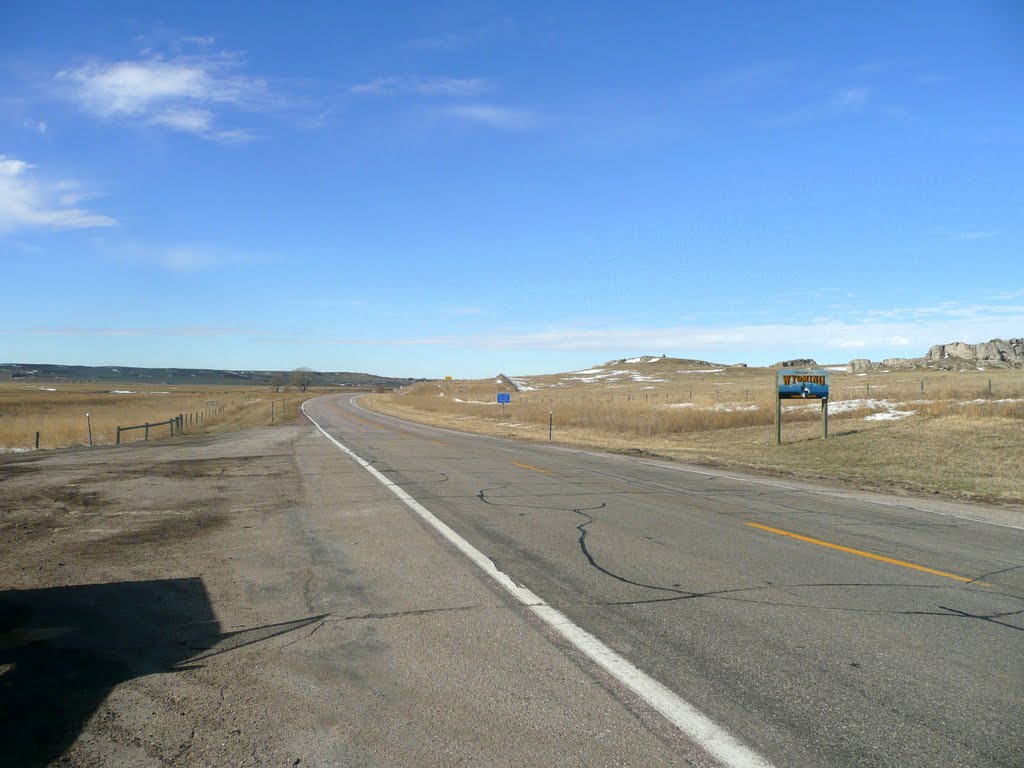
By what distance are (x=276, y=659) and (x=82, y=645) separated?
1.44 metres

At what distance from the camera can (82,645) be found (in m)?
5.10

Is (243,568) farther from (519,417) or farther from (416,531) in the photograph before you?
(519,417)

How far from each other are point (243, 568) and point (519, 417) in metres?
41.6

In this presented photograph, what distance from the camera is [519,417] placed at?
48844mm

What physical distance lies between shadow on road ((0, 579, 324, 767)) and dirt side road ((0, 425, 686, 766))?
0.7 inches

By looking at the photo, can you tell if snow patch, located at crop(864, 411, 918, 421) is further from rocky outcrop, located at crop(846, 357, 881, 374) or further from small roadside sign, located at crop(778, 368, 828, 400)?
rocky outcrop, located at crop(846, 357, 881, 374)

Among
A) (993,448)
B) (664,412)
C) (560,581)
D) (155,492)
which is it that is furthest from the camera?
(664,412)

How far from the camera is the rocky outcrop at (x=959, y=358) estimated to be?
100 m

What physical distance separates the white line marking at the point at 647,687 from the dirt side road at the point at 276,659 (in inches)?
7.4

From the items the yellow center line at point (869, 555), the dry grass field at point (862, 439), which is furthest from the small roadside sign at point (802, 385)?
the yellow center line at point (869, 555)

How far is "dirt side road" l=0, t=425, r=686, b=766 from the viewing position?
3748 millimetres

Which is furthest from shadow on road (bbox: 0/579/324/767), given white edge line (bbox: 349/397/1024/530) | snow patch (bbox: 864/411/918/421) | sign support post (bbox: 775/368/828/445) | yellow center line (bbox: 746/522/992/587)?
snow patch (bbox: 864/411/918/421)

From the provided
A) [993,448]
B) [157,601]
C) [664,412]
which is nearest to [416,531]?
[157,601]

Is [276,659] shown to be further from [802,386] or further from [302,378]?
[302,378]
